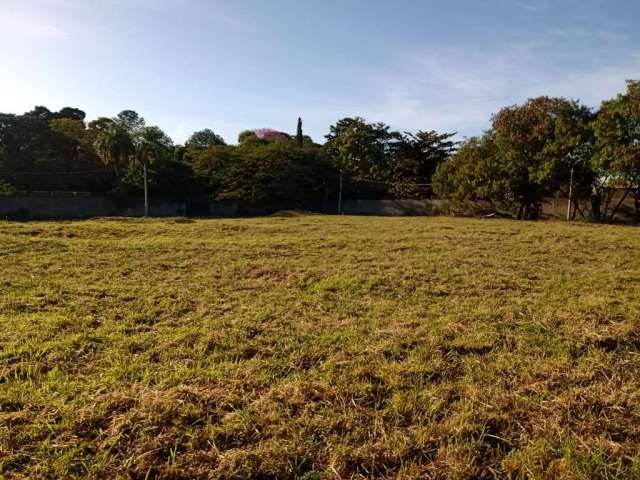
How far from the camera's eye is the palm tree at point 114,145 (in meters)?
26.1

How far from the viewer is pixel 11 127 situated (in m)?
27.4

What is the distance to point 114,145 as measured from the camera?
26.2 meters

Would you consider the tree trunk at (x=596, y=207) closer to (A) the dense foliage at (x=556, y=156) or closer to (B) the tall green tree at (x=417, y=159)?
(A) the dense foliage at (x=556, y=156)

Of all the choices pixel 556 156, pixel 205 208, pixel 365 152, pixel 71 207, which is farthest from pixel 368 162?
pixel 71 207

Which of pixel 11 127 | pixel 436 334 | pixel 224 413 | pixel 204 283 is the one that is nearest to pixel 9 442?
pixel 224 413

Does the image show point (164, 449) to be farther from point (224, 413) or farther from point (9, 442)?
point (9, 442)

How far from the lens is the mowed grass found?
165cm

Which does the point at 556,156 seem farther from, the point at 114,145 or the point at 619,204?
the point at 114,145

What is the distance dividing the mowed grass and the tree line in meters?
16.2

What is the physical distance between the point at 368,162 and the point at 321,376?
3124 centimetres

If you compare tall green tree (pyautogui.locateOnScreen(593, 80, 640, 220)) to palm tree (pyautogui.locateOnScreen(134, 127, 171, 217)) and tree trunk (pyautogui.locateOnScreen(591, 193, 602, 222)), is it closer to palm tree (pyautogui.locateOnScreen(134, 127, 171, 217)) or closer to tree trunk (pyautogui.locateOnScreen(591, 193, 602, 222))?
tree trunk (pyautogui.locateOnScreen(591, 193, 602, 222))

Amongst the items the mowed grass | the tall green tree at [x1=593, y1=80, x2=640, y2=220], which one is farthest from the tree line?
the mowed grass

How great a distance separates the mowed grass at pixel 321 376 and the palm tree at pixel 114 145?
2401 centimetres

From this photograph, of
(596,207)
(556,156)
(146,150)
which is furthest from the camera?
(146,150)
